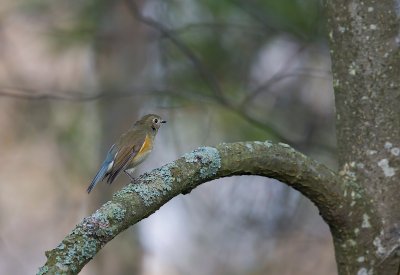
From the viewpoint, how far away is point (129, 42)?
20.8 feet

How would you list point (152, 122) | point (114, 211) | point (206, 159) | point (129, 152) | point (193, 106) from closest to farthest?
1. point (114, 211)
2. point (206, 159)
3. point (129, 152)
4. point (152, 122)
5. point (193, 106)

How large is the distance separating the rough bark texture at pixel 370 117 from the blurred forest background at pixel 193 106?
166 cm

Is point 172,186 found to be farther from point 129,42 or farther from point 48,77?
point 48,77

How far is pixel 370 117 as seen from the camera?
89.3 inches

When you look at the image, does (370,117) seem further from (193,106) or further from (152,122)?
(193,106)

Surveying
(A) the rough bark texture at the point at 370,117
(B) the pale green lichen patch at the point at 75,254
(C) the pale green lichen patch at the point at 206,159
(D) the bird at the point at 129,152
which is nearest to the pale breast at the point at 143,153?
→ (D) the bird at the point at 129,152

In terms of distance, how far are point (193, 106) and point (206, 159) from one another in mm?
3390

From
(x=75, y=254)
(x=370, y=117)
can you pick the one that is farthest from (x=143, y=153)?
(x=75, y=254)

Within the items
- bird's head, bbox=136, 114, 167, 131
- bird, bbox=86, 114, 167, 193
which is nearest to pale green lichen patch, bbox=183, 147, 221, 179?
bird, bbox=86, 114, 167, 193

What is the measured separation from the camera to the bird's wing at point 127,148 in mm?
3137

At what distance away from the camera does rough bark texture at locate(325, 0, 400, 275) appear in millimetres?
2197

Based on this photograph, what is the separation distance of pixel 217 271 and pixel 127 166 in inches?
185

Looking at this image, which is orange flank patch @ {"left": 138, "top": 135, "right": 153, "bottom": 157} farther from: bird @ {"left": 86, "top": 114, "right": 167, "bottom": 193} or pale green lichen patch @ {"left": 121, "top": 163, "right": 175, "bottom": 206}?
pale green lichen patch @ {"left": 121, "top": 163, "right": 175, "bottom": 206}

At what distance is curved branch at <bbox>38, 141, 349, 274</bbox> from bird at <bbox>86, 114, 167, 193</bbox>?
1091mm
